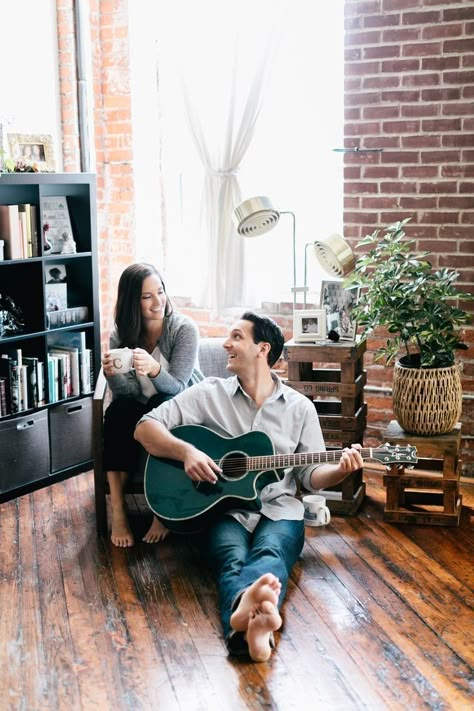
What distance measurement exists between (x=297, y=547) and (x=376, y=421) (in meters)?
1.44

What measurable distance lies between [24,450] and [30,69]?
1.97 m

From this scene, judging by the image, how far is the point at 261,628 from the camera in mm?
2625

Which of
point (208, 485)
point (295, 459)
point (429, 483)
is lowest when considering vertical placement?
point (429, 483)

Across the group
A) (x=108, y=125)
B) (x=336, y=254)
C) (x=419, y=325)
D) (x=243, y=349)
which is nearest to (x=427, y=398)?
(x=419, y=325)

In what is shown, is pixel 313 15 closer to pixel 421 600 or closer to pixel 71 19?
pixel 71 19

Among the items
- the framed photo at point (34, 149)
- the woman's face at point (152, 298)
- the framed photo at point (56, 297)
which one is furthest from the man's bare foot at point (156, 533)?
the framed photo at point (34, 149)

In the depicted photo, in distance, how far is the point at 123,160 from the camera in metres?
5.16

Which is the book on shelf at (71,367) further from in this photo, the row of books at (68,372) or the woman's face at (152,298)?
the woman's face at (152,298)

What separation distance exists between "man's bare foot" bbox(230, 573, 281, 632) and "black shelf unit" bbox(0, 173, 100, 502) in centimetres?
173

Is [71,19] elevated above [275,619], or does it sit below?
above

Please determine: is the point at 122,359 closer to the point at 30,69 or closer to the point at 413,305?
the point at 413,305

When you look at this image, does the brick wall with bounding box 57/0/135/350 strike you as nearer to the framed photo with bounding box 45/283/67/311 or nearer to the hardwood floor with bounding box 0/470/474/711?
the framed photo with bounding box 45/283/67/311

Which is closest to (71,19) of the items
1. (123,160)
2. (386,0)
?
(123,160)

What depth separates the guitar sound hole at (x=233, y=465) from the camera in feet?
10.6
